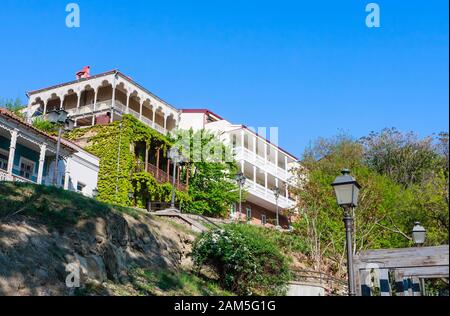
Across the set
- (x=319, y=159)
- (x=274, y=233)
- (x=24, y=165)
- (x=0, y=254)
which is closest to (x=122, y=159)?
(x=24, y=165)

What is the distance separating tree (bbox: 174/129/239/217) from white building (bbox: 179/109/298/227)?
4353 mm

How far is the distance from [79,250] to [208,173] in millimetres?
26228

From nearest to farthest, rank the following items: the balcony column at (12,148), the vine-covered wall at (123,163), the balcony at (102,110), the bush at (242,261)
Answer: the bush at (242,261) → the balcony column at (12,148) → the vine-covered wall at (123,163) → the balcony at (102,110)

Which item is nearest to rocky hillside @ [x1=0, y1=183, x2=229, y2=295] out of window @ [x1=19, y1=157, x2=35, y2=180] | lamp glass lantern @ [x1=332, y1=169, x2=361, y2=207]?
lamp glass lantern @ [x1=332, y1=169, x2=361, y2=207]

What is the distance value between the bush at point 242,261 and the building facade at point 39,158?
12356mm

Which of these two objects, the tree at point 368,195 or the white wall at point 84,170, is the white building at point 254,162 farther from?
the white wall at point 84,170

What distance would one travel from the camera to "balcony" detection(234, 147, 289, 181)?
44250 millimetres

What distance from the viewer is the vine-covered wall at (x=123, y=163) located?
32.1 metres

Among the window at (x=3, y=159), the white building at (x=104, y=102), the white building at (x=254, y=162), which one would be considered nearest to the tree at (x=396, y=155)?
the white building at (x=254, y=162)

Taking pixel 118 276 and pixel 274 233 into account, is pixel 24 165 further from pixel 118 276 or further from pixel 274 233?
pixel 118 276

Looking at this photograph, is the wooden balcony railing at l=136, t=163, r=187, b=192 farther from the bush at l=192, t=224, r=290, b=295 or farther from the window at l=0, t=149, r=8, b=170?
the bush at l=192, t=224, r=290, b=295

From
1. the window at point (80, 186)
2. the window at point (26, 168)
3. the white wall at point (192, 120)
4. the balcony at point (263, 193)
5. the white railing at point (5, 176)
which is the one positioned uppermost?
the white wall at point (192, 120)

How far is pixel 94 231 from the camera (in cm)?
1235
